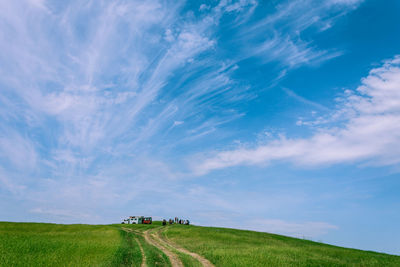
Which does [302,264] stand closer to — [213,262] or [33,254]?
[213,262]

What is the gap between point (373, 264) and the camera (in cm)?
3062

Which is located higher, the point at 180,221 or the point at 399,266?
the point at 180,221

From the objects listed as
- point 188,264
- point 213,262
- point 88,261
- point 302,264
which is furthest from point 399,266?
point 88,261

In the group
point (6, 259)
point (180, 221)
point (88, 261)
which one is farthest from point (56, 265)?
point (180, 221)

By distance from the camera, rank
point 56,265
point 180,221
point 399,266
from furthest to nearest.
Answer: point 180,221 < point 399,266 < point 56,265

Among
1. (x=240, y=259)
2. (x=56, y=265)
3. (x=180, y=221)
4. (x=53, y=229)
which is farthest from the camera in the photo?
(x=180, y=221)

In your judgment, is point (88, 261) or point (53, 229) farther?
point (53, 229)

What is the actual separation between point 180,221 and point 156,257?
6051cm

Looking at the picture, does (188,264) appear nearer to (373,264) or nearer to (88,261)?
(88,261)

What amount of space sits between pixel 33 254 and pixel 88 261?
6.52 metres

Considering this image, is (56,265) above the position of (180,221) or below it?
below

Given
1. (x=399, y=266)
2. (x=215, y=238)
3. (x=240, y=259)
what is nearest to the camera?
(x=240, y=259)

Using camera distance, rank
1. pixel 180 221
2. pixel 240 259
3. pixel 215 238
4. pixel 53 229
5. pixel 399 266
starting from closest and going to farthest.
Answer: pixel 240 259 → pixel 399 266 → pixel 215 238 → pixel 53 229 → pixel 180 221

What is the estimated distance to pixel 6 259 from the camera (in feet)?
73.3
